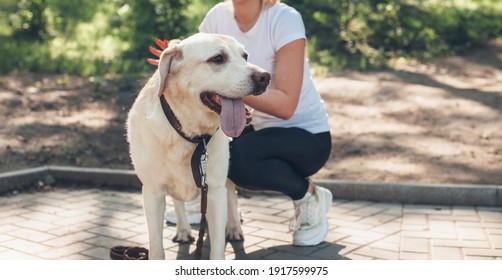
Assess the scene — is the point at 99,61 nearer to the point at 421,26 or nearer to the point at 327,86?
the point at 327,86

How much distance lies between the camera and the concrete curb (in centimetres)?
577

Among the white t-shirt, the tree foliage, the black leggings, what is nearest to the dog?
the black leggings

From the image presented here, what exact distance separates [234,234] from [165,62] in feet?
5.17

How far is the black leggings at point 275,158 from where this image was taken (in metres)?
4.76

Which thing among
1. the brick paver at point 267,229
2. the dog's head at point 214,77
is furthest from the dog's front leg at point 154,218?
the dog's head at point 214,77

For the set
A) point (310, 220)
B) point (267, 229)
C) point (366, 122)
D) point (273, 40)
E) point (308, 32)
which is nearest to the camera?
point (273, 40)

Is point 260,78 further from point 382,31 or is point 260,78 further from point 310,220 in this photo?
point 382,31

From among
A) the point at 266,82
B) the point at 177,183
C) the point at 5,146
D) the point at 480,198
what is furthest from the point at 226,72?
the point at 5,146

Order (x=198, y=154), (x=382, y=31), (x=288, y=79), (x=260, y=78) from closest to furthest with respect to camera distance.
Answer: (x=260, y=78) → (x=198, y=154) → (x=288, y=79) → (x=382, y=31)

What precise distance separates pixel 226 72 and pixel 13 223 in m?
2.38

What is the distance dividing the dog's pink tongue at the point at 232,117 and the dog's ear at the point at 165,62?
326 mm

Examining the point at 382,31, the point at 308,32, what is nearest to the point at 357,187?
the point at 382,31

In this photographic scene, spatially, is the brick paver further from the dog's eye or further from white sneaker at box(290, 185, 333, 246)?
the dog's eye

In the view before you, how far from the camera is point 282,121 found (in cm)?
500
